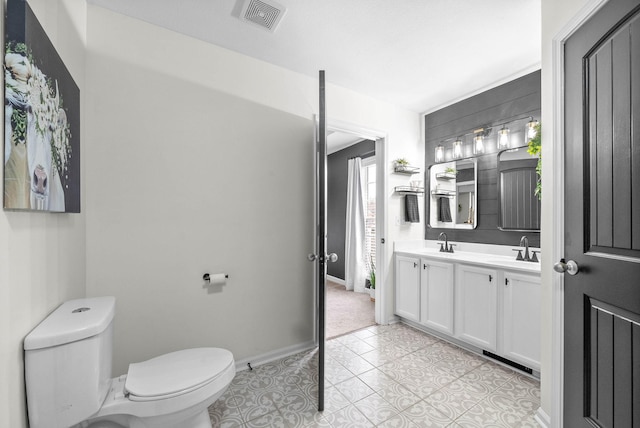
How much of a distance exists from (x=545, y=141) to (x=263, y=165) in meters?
1.84

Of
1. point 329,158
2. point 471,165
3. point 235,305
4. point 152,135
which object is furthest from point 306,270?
point 329,158

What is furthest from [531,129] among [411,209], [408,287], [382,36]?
[408,287]

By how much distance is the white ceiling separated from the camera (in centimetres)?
167

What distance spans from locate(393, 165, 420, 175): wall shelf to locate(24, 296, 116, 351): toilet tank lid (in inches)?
107

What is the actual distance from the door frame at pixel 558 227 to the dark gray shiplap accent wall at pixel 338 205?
Answer: 326 cm

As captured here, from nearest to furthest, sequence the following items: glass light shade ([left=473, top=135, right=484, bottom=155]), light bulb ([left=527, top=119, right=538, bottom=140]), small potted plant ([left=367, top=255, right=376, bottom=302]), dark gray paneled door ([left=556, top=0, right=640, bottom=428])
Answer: dark gray paneled door ([left=556, top=0, right=640, bottom=428])
light bulb ([left=527, top=119, right=538, bottom=140])
glass light shade ([left=473, top=135, right=484, bottom=155])
small potted plant ([left=367, top=255, right=376, bottom=302])

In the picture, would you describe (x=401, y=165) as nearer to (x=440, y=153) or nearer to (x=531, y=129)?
(x=440, y=153)

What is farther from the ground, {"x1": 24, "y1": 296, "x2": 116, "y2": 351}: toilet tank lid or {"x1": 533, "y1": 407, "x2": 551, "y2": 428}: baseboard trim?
{"x1": 24, "y1": 296, "x2": 116, "y2": 351}: toilet tank lid

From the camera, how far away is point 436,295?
2.56 meters

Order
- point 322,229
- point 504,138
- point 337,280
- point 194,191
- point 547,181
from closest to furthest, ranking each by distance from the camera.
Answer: point 547,181, point 322,229, point 194,191, point 504,138, point 337,280

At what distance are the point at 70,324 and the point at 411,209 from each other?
286cm

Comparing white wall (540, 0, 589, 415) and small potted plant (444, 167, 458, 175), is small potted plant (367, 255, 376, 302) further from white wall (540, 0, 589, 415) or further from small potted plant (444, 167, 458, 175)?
white wall (540, 0, 589, 415)

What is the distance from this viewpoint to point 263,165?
2215mm

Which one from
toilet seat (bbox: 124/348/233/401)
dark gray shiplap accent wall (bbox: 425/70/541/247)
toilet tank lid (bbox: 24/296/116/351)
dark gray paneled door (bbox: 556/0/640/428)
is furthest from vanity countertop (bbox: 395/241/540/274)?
toilet tank lid (bbox: 24/296/116/351)
